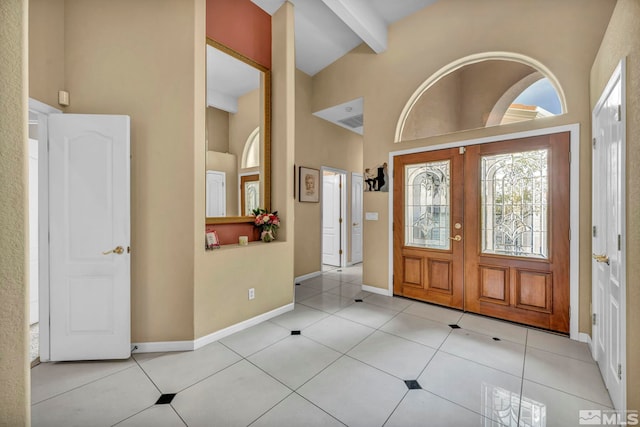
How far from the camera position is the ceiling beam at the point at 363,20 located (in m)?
3.24

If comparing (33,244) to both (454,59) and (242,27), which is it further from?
(454,59)

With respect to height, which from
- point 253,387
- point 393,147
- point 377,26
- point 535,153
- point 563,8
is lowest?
point 253,387

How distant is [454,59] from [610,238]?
2.62 m

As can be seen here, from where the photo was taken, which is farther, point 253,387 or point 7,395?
point 253,387

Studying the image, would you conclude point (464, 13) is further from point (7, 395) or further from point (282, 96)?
point (7, 395)

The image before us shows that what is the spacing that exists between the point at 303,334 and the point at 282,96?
2.82m

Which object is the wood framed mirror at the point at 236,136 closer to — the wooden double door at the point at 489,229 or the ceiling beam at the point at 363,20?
the ceiling beam at the point at 363,20

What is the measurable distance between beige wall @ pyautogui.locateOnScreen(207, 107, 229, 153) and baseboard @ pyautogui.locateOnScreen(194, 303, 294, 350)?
1.90 meters

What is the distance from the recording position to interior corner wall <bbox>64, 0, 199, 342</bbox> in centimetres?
236

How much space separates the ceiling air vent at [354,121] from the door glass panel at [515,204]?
2743mm

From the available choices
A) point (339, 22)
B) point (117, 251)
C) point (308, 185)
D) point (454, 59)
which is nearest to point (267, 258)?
point (117, 251)

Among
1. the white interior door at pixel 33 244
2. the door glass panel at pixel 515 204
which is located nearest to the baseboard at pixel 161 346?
the white interior door at pixel 33 244

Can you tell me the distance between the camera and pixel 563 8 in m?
2.70

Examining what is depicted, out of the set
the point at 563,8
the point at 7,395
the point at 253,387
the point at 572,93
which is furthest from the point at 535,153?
the point at 7,395
